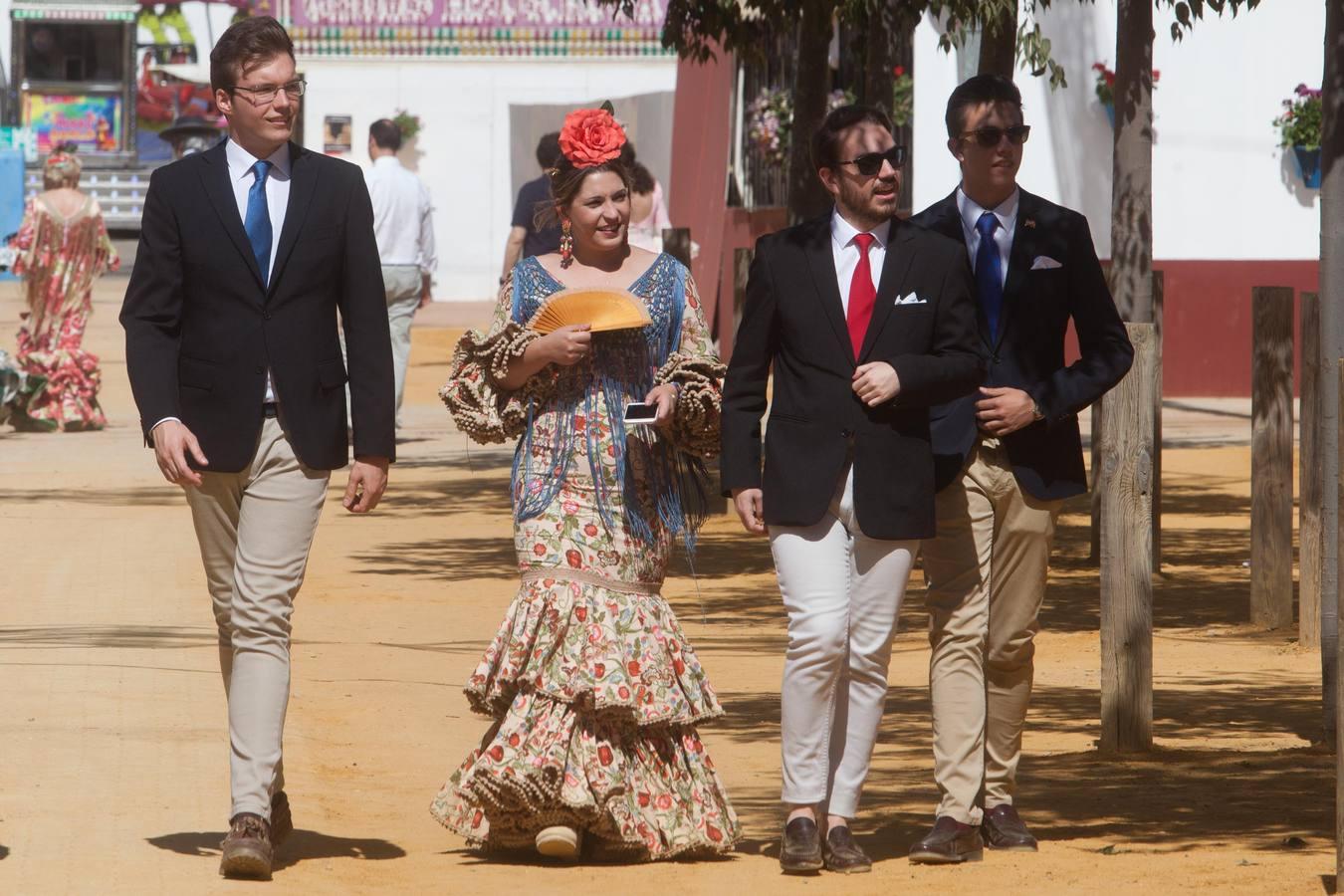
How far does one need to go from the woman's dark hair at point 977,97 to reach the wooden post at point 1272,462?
4199mm

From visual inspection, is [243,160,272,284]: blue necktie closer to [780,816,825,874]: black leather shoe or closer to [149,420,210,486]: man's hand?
[149,420,210,486]: man's hand

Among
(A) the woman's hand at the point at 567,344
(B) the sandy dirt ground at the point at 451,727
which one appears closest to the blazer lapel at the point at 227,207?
(A) the woman's hand at the point at 567,344

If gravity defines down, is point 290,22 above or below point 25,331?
above

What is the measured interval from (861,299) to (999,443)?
53cm

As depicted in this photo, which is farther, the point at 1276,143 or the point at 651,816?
the point at 1276,143

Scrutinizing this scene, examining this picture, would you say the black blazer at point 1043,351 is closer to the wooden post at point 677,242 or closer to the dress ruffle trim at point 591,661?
the dress ruffle trim at point 591,661

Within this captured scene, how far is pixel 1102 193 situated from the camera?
20234mm

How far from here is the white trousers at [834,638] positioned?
19.0 feet

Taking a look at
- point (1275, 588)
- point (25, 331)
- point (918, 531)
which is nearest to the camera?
point (918, 531)

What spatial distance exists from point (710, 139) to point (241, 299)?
887 inches

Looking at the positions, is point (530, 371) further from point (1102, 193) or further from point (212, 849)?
point (1102, 193)

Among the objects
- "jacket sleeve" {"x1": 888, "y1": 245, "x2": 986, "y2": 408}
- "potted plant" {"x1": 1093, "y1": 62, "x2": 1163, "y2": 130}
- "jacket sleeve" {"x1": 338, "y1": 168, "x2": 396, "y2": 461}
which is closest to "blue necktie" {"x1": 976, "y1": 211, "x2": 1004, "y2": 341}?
"jacket sleeve" {"x1": 888, "y1": 245, "x2": 986, "y2": 408}

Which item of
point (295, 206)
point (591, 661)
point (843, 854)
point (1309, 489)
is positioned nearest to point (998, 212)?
point (591, 661)

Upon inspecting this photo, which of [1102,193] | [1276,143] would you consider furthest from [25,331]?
[1276,143]
